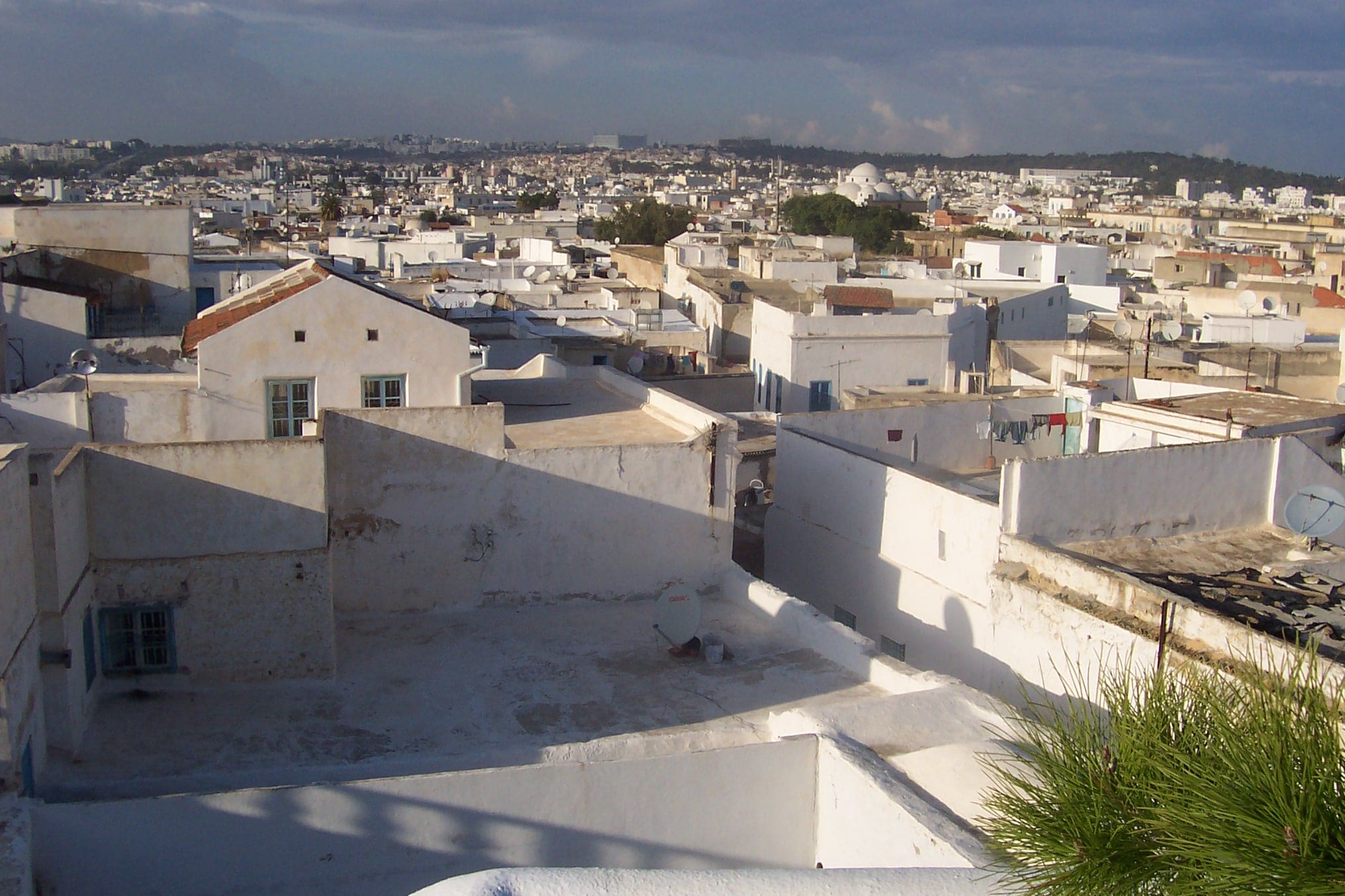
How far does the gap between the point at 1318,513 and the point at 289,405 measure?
11.5m

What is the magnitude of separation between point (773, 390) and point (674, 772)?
18.3m

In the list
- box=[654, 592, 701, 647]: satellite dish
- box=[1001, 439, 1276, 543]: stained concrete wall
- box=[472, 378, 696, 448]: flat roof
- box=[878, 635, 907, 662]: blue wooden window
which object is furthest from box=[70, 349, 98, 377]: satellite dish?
box=[1001, 439, 1276, 543]: stained concrete wall

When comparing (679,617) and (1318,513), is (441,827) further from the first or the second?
(1318,513)

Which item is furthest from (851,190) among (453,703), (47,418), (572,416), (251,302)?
(453,703)

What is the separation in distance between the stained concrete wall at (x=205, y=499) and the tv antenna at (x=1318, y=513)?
10661mm

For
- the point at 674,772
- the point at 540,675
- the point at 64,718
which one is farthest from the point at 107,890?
the point at 540,675

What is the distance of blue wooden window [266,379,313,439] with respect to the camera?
13016 millimetres

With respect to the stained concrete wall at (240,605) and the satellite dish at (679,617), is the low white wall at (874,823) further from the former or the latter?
the stained concrete wall at (240,605)

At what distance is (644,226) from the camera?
70.9 m

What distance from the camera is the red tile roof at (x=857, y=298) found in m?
30.5

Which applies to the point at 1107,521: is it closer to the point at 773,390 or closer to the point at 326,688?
the point at 326,688

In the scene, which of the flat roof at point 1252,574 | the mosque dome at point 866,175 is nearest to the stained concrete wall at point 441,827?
the flat roof at point 1252,574

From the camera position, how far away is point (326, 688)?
1081cm

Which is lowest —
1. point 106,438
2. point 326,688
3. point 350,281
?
point 326,688
